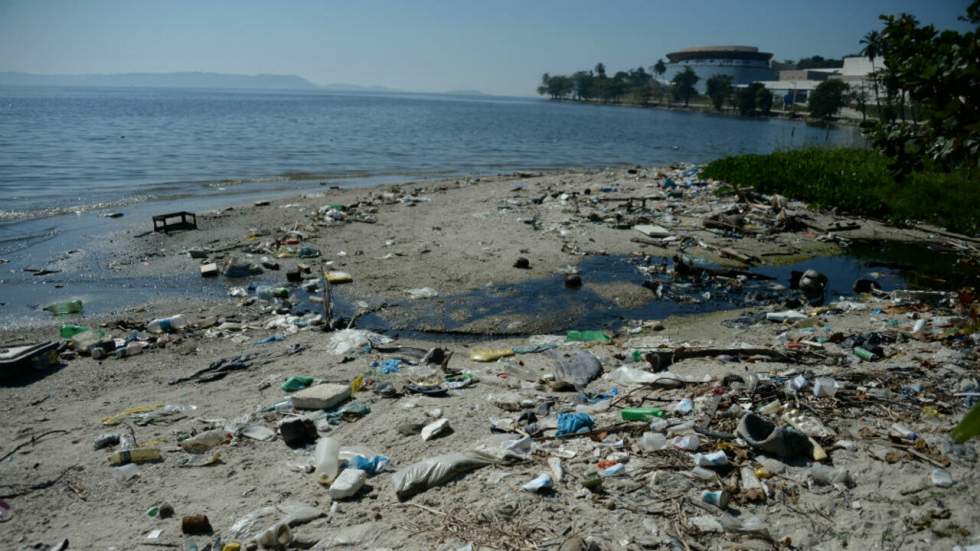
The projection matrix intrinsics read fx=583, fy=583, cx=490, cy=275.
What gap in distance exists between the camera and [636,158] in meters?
27.2

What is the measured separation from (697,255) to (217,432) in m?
7.56

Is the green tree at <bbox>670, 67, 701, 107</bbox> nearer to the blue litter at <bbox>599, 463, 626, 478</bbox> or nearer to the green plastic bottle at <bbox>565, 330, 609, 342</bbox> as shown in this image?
the green plastic bottle at <bbox>565, 330, 609, 342</bbox>

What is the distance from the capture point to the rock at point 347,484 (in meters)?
3.26

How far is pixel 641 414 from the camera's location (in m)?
3.93

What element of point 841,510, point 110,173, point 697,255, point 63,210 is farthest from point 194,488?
point 110,173

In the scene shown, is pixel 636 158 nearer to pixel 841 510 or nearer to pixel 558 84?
pixel 841 510

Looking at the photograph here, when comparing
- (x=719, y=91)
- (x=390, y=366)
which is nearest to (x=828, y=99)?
(x=719, y=91)

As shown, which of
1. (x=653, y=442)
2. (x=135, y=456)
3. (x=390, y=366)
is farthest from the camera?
(x=390, y=366)

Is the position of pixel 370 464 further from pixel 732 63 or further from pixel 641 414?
pixel 732 63

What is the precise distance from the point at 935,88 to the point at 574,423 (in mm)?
2639

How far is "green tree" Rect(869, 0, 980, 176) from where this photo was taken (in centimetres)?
246

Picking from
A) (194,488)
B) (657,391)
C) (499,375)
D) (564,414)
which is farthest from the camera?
(499,375)

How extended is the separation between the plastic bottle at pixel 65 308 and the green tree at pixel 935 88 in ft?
27.2

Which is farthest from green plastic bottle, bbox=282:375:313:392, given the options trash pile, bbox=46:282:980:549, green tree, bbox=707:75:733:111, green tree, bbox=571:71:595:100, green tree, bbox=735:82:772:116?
green tree, bbox=571:71:595:100
